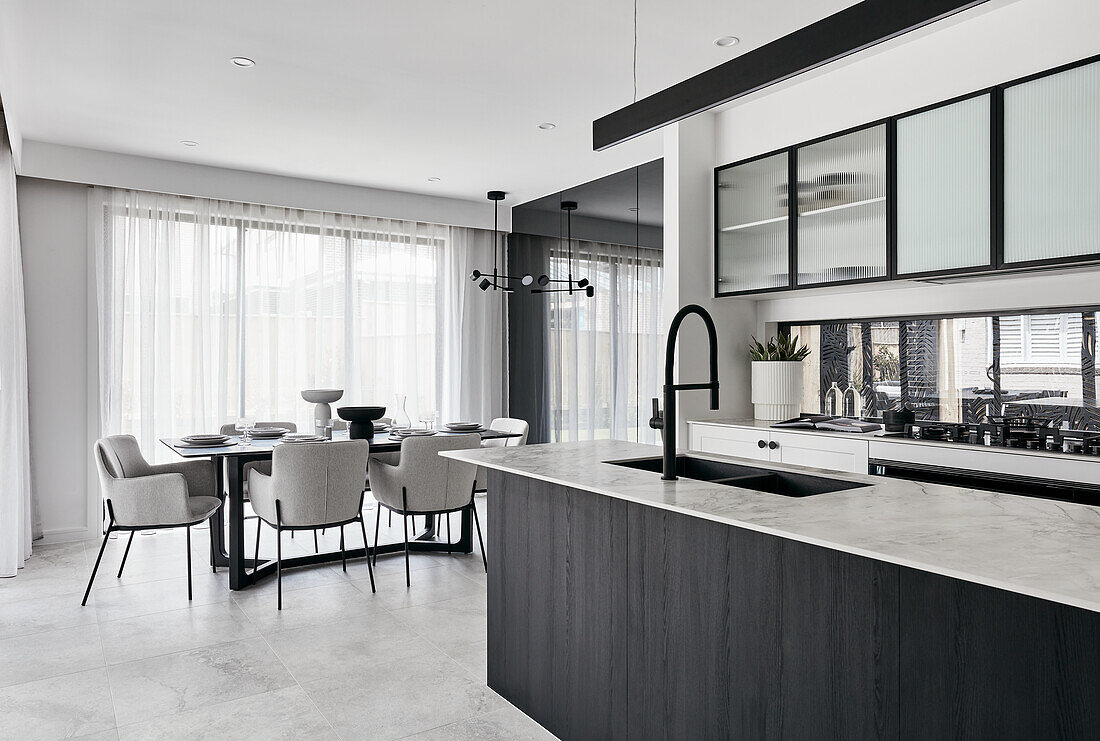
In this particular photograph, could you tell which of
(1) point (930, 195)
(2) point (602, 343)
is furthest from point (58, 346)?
(1) point (930, 195)

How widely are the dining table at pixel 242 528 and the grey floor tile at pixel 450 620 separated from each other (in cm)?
63

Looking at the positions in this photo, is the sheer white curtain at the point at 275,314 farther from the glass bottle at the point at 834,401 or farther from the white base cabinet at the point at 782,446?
the glass bottle at the point at 834,401

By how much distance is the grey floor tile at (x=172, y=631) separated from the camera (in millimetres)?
3264

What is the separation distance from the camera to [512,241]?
7121 millimetres

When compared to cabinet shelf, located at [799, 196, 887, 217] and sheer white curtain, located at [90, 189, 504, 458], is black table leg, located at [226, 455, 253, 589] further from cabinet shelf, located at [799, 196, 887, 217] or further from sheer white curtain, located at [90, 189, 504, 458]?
cabinet shelf, located at [799, 196, 887, 217]

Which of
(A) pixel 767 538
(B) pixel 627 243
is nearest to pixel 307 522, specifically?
(A) pixel 767 538

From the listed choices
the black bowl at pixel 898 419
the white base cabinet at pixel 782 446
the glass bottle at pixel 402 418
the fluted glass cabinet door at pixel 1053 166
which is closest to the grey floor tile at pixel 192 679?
the glass bottle at pixel 402 418

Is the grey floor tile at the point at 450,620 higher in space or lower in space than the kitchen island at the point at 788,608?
lower

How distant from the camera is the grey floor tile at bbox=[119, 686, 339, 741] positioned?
2514mm

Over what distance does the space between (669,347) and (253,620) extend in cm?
262

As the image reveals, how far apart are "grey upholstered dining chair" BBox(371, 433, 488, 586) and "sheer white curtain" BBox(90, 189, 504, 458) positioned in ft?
6.69

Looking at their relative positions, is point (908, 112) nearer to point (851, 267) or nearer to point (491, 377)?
point (851, 267)

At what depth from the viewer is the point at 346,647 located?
3.30m

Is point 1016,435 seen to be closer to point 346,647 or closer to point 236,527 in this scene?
point 346,647
